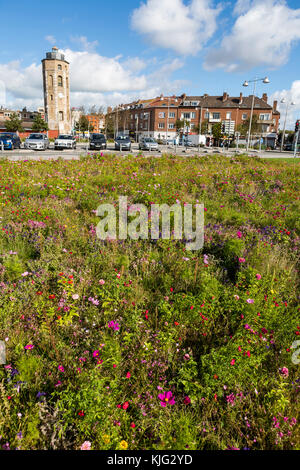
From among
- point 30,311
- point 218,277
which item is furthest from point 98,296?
point 218,277

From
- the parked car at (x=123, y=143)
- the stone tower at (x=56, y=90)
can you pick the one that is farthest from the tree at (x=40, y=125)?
the parked car at (x=123, y=143)

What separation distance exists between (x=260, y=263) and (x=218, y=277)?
33.3 inches

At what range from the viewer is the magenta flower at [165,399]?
2.50 m

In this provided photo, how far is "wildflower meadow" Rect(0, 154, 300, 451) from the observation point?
7.66 ft

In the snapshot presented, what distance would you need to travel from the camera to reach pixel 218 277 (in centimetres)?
430

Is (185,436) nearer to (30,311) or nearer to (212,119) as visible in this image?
(30,311)

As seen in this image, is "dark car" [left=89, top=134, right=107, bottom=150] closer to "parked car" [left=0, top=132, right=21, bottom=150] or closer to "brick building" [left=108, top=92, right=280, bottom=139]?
"parked car" [left=0, top=132, right=21, bottom=150]

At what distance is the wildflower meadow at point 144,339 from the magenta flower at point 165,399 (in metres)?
0.01

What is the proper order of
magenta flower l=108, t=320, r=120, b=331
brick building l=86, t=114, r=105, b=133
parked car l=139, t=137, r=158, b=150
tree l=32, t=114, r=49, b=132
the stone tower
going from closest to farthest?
magenta flower l=108, t=320, r=120, b=331 < parked car l=139, t=137, r=158, b=150 < the stone tower < tree l=32, t=114, r=49, b=132 < brick building l=86, t=114, r=105, b=133

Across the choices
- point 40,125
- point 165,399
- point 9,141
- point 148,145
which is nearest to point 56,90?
point 40,125

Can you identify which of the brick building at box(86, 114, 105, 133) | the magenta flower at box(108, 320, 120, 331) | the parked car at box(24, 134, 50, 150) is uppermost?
the brick building at box(86, 114, 105, 133)

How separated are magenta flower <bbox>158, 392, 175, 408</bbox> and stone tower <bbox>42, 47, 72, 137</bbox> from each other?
66.5 m

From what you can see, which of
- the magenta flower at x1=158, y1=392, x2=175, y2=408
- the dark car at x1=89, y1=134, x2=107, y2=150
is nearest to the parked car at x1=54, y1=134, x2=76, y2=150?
the dark car at x1=89, y1=134, x2=107, y2=150

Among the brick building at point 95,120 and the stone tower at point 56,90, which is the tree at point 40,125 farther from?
the brick building at point 95,120
